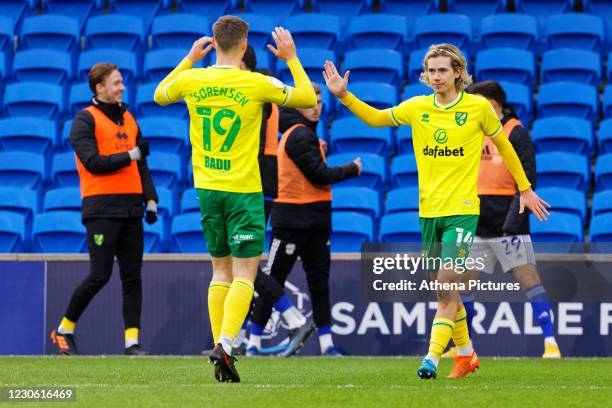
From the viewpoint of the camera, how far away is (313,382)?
632 centimetres

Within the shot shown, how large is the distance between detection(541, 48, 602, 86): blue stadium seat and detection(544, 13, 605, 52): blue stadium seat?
0.31m

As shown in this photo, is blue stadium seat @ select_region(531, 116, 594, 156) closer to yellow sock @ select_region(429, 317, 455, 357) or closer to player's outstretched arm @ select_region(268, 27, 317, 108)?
yellow sock @ select_region(429, 317, 455, 357)

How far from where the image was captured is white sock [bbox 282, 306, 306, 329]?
8.52m

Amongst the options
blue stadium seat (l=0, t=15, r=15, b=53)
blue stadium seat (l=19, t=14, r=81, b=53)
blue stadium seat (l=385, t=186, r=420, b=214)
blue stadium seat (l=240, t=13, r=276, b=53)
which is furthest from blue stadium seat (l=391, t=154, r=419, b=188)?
blue stadium seat (l=0, t=15, r=15, b=53)

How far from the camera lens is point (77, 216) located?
1101cm

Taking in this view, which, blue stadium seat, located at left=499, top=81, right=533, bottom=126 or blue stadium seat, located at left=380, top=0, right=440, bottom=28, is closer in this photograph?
blue stadium seat, located at left=499, top=81, right=533, bottom=126

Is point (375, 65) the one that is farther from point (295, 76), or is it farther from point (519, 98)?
point (295, 76)

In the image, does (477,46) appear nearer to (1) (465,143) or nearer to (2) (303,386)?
(1) (465,143)

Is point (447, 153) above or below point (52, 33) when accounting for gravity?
below

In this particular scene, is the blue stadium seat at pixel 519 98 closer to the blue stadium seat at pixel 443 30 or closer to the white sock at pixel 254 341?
the blue stadium seat at pixel 443 30

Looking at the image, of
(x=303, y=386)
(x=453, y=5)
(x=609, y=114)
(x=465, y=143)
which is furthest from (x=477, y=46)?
(x=303, y=386)

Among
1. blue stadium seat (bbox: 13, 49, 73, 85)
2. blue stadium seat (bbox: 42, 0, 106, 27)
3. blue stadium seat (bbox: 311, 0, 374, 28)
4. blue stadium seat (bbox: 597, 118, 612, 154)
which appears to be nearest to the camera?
blue stadium seat (bbox: 597, 118, 612, 154)

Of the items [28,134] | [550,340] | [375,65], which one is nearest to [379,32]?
[375,65]

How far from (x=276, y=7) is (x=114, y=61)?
6.67ft
